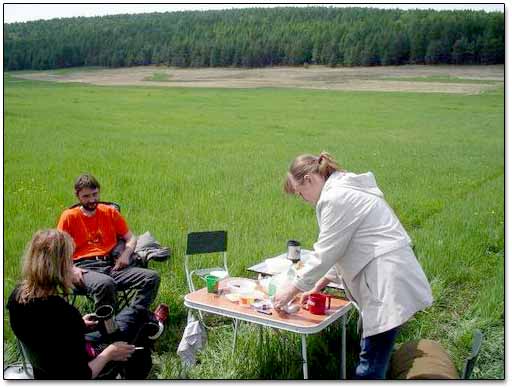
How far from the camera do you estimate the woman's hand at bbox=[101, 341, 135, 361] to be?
2.46 metres

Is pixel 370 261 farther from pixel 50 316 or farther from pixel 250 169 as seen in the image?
pixel 250 169

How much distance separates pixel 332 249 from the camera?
234 centimetres

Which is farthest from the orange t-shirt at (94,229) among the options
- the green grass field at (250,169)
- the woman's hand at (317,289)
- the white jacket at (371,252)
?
the white jacket at (371,252)

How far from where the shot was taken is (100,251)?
3.58 meters

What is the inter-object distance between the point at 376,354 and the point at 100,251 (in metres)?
1.87

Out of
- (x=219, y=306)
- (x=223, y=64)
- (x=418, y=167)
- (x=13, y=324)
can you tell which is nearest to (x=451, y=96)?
(x=418, y=167)

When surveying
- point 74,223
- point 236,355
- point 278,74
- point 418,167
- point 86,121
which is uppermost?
point 278,74

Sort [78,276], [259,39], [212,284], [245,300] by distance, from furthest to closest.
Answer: [259,39] < [78,276] < [212,284] < [245,300]

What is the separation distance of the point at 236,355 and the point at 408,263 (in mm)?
1143

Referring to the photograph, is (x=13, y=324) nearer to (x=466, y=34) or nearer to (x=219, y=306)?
(x=219, y=306)

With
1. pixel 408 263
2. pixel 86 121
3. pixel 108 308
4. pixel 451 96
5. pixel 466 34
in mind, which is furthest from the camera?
pixel 86 121

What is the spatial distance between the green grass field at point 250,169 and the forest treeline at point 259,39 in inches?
9.6

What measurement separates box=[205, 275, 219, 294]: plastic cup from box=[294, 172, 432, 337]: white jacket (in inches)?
27.2

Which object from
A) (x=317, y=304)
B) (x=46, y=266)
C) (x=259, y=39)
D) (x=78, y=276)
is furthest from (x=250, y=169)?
(x=46, y=266)
